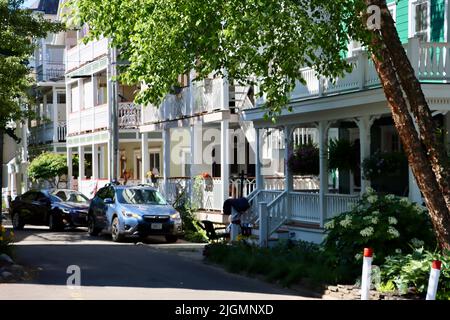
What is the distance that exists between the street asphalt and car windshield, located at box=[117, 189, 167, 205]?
1.60 meters

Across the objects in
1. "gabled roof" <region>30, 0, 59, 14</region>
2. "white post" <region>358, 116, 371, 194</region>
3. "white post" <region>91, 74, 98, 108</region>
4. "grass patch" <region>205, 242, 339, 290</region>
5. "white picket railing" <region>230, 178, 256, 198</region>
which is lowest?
"grass patch" <region>205, 242, 339, 290</region>

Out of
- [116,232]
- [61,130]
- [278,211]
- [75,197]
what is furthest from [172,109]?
[61,130]

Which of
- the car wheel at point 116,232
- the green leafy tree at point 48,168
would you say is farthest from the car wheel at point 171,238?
the green leafy tree at point 48,168

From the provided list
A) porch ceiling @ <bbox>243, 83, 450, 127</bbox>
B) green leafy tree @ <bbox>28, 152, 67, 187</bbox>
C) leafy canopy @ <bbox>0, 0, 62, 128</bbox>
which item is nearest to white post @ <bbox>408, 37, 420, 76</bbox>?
porch ceiling @ <bbox>243, 83, 450, 127</bbox>

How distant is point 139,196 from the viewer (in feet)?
82.0

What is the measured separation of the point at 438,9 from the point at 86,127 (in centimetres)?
2619

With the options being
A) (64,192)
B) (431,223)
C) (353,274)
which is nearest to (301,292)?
(353,274)

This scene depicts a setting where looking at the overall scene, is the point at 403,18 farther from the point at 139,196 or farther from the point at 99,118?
the point at 99,118

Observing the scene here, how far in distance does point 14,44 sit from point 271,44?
10136mm

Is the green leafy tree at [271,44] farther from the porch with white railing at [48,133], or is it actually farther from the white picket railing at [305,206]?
the porch with white railing at [48,133]

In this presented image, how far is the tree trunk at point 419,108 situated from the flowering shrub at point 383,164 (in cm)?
415

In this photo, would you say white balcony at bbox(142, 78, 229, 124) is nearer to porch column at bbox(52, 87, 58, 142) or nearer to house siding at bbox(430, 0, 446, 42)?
house siding at bbox(430, 0, 446, 42)

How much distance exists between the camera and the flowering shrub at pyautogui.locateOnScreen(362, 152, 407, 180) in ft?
58.9
